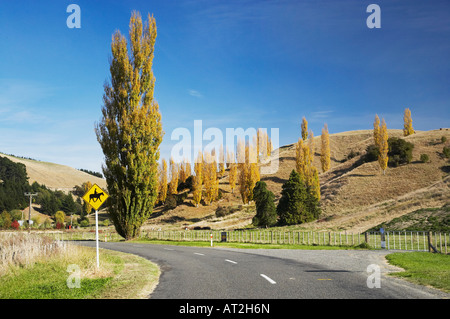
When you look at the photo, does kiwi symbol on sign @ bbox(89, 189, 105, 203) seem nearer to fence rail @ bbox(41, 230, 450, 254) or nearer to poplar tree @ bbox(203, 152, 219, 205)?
fence rail @ bbox(41, 230, 450, 254)

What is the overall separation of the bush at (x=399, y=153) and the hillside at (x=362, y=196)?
151cm

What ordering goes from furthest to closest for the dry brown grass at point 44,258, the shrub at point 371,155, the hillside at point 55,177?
the hillside at point 55,177, the shrub at point 371,155, the dry brown grass at point 44,258

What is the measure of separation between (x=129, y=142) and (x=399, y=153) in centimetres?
6292

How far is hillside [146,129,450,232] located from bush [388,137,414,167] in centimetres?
151

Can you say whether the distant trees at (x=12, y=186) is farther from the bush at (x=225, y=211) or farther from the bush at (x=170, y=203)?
the bush at (x=225, y=211)

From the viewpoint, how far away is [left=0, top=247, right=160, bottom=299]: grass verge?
8.33 metres

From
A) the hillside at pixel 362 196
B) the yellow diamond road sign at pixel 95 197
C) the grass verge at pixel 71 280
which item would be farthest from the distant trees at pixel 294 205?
the yellow diamond road sign at pixel 95 197

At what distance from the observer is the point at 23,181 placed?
128250 mm

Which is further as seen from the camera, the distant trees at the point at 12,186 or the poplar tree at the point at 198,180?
the distant trees at the point at 12,186

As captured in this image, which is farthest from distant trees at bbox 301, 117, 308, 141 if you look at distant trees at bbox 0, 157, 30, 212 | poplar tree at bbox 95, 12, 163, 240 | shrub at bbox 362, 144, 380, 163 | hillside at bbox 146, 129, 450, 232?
distant trees at bbox 0, 157, 30, 212

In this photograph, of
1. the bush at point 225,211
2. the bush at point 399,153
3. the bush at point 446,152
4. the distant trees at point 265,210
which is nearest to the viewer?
the distant trees at point 265,210

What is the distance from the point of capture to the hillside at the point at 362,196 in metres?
47.2
